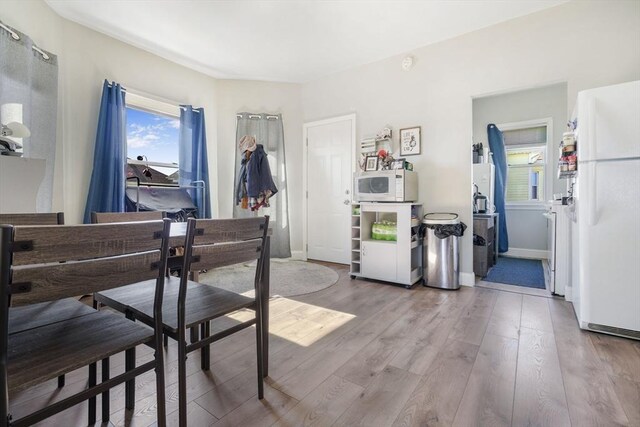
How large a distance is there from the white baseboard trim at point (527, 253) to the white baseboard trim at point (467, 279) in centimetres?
218

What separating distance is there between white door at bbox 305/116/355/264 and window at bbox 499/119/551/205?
2.73m

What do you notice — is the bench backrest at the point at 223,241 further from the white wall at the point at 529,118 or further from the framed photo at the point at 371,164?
the white wall at the point at 529,118

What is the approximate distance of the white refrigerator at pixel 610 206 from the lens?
1854mm

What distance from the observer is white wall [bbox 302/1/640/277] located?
8.34 feet

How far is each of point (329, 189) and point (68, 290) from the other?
367 cm

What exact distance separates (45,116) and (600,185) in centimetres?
433

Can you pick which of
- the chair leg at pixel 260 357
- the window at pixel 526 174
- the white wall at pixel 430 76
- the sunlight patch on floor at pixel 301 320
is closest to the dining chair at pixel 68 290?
the chair leg at pixel 260 357

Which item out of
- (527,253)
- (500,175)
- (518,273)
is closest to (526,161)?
(500,175)

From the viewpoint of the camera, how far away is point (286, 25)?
306 centimetres

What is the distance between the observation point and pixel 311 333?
2.05 metres

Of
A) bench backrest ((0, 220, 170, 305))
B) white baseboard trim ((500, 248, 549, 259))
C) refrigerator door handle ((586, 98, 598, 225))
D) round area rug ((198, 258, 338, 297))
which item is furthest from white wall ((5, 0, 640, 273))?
bench backrest ((0, 220, 170, 305))

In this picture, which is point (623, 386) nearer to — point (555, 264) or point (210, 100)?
point (555, 264)

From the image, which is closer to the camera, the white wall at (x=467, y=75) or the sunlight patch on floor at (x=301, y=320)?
the sunlight patch on floor at (x=301, y=320)

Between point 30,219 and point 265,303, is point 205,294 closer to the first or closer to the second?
point 265,303
